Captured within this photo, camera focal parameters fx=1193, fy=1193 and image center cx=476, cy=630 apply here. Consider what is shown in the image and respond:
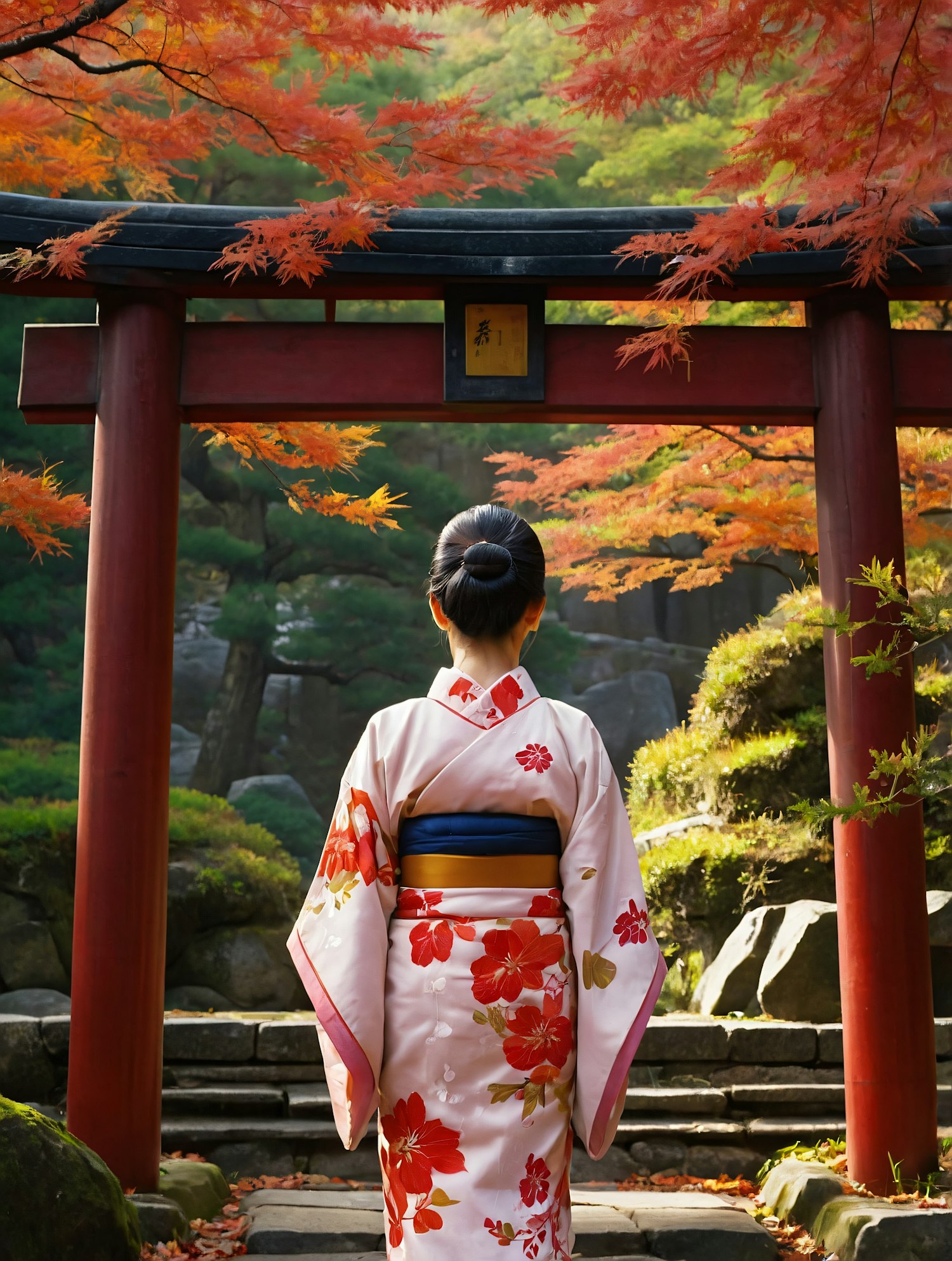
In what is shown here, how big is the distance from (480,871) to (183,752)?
1647 centimetres

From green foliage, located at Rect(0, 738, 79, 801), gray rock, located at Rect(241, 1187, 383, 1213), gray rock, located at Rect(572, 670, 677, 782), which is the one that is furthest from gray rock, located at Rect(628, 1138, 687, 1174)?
gray rock, located at Rect(572, 670, 677, 782)

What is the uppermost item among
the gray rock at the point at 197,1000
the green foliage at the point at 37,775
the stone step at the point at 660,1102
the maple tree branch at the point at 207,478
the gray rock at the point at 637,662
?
the maple tree branch at the point at 207,478

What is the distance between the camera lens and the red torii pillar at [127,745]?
438 cm

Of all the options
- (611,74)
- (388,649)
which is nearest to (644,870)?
(611,74)

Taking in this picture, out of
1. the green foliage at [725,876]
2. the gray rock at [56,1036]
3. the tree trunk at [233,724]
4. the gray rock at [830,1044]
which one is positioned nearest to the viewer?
the gray rock at [56,1036]

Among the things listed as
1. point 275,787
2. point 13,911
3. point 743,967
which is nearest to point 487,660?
point 743,967

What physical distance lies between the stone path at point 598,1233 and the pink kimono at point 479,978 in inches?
66.5

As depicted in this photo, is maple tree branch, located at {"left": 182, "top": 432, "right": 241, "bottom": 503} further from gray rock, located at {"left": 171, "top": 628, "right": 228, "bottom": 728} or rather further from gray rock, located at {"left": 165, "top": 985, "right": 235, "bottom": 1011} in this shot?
gray rock, located at {"left": 165, "top": 985, "right": 235, "bottom": 1011}

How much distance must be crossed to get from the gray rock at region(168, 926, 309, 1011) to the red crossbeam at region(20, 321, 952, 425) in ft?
17.4

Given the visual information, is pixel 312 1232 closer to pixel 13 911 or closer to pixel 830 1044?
pixel 830 1044


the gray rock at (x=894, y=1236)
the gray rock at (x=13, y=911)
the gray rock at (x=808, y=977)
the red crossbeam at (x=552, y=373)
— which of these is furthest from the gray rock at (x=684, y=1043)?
the gray rock at (x=13, y=911)

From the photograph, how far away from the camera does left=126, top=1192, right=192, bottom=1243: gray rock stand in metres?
3.92

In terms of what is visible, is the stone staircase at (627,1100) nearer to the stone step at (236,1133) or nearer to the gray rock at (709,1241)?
the stone step at (236,1133)

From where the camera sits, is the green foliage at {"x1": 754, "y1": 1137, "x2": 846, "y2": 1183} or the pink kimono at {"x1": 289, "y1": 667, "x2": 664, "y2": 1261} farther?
the green foliage at {"x1": 754, "y1": 1137, "x2": 846, "y2": 1183}
